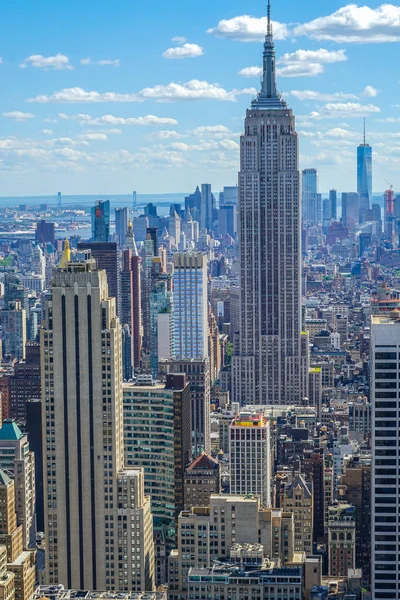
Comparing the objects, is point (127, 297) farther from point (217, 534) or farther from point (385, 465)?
point (385, 465)

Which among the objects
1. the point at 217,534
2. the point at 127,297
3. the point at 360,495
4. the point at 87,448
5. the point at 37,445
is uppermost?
the point at 127,297

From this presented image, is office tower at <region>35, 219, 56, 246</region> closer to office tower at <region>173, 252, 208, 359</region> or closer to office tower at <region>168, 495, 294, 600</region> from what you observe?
office tower at <region>173, 252, 208, 359</region>

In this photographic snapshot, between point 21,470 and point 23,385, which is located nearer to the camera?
point 21,470

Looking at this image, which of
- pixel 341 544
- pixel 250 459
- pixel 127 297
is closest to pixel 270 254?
pixel 127 297

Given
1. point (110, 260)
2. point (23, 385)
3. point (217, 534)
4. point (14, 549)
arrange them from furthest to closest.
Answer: point (110, 260)
point (23, 385)
point (14, 549)
point (217, 534)

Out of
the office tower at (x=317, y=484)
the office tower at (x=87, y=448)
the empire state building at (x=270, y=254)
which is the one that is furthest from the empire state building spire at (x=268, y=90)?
the office tower at (x=87, y=448)

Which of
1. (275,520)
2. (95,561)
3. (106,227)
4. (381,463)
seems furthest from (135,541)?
(106,227)

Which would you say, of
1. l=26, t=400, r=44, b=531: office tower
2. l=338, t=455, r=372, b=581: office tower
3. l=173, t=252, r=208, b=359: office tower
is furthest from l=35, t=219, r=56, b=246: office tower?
l=338, t=455, r=372, b=581: office tower

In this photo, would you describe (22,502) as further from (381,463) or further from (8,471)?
(381,463)
